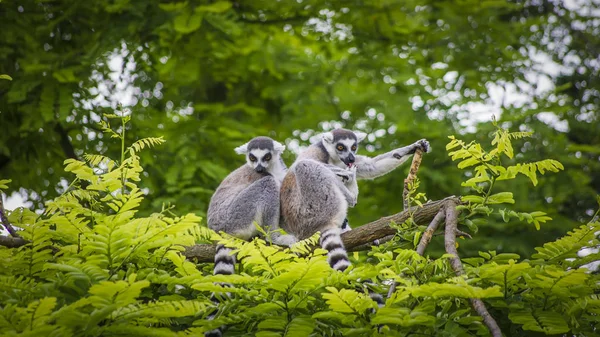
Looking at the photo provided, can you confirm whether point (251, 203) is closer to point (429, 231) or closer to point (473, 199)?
point (429, 231)

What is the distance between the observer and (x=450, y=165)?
9.60 meters

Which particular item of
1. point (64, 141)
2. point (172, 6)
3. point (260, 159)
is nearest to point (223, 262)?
point (260, 159)

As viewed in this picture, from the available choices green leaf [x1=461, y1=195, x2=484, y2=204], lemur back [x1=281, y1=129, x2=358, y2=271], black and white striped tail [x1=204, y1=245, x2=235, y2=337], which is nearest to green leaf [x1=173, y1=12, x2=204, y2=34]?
lemur back [x1=281, y1=129, x2=358, y2=271]

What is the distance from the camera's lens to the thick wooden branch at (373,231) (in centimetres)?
473

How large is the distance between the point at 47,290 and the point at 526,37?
402 inches

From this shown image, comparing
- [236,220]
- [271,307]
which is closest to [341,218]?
[236,220]

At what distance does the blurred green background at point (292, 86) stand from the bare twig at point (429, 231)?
366 cm

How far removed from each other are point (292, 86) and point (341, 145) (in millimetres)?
4840

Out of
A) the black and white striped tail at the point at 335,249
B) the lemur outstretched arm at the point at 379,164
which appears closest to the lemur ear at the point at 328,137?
the lemur outstretched arm at the point at 379,164

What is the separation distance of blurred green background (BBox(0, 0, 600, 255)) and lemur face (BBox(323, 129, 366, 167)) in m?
1.76

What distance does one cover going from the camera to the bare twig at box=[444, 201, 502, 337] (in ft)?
11.7

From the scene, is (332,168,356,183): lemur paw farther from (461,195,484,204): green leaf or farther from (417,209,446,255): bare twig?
(461,195,484,204): green leaf

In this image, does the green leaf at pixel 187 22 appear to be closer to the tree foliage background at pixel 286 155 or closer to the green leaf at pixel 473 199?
the tree foliage background at pixel 286 155

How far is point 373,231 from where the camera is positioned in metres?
4.98
